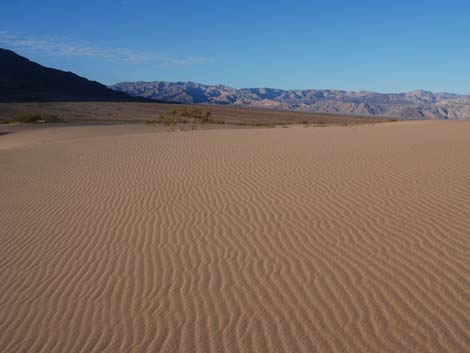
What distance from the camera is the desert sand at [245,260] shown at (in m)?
4.09

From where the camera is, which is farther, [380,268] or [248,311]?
[380,268]

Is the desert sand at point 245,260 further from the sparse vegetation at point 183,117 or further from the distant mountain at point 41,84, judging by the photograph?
the distant mountain at point 41,84

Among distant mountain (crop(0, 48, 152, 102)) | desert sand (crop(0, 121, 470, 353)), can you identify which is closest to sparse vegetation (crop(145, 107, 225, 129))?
desert sand (crop(0, 121, 470, 353))

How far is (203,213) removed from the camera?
309 inches

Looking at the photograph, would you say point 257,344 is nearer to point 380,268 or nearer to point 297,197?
point 380,268

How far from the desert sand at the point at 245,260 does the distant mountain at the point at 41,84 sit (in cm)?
7581

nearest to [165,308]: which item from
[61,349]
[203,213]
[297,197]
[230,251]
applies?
[61,349]

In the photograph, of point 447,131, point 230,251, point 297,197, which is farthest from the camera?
point 447,131

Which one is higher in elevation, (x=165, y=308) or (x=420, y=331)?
(x=420, y=331)

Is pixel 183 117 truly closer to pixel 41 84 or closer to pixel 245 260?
pixel 245 260

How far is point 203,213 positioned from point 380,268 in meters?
3.45

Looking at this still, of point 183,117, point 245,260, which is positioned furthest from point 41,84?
point 245,260

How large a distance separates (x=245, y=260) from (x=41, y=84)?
99.6m

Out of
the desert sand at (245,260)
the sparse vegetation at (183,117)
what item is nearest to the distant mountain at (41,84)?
the sparse vegetation at (183,117)
